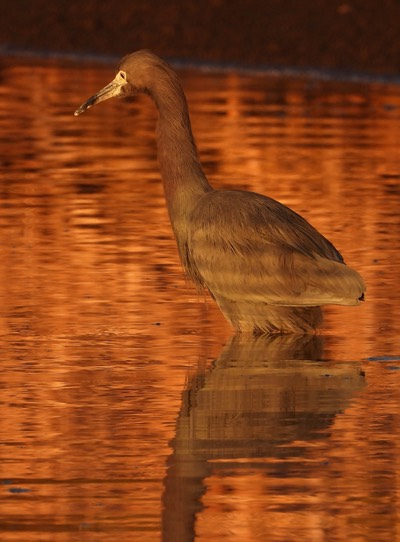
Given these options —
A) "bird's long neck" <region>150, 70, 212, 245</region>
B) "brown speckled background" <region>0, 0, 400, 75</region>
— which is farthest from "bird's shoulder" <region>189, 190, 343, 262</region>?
"brown speckled background" <region>0, 0, 400, 75</region>

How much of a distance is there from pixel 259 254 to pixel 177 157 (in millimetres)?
996

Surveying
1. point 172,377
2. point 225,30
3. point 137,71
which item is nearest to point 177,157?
point 137,71

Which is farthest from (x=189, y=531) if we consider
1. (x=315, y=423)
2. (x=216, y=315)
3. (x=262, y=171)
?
(x=262, y=171)

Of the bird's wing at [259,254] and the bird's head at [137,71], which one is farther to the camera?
the bird's head at [137,71]

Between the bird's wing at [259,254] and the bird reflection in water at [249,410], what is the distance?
0.32 m

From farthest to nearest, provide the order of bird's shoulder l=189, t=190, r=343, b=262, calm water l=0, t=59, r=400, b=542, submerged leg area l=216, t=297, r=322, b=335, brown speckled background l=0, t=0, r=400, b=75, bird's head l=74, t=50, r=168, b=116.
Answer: brown speckled background l=0, t=0, r=400, b=75
bird's head l=74, t=50, r=168, b=116
submerged leg area l=216, t=297, r=322, b=335
bird's shoulder l=189, t=190, r=343, b=262
calm water l=0, t=59, r=400, b=542

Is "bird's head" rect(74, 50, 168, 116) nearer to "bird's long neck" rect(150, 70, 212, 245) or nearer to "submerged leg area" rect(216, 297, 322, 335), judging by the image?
"bird's long neck" rect(150, 70, 212, 245)

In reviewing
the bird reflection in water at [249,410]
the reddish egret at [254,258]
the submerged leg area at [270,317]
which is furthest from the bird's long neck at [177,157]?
the bird reflection in water at [249,410]

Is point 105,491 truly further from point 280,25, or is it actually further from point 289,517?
point 280,25

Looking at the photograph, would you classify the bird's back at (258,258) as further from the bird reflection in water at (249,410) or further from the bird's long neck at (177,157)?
the bird reflection in water at (249,410)

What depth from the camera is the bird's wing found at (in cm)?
1109

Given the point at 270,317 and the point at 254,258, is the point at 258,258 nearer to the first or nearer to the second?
the point at 254,258

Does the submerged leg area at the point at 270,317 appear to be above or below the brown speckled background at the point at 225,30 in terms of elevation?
below

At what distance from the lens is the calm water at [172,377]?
7.99m
